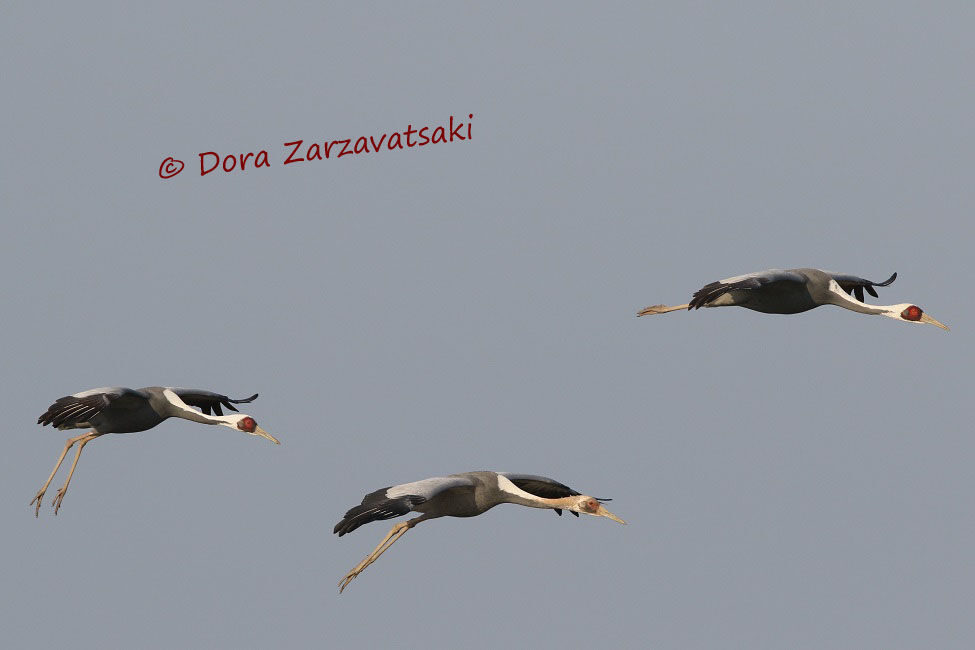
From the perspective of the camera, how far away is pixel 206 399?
94.0ft

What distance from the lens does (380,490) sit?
24.2 m

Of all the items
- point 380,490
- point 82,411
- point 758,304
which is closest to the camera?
point 380,490

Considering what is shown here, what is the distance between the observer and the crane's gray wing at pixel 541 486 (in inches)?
991

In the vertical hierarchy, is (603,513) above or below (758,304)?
below

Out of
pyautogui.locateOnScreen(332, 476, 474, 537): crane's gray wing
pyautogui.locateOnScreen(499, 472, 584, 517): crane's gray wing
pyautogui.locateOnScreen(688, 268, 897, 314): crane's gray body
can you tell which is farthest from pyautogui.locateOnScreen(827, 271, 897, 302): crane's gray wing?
pyautogui.locateOnScreen(332, 476, 474, 537): crane's gray wing

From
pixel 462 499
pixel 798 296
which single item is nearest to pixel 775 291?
pixel 798 296

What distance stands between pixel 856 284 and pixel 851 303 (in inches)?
48.5

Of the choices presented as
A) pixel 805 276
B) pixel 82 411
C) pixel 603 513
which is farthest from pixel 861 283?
pixel 82 411

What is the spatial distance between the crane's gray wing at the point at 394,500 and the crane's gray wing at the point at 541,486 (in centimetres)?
81

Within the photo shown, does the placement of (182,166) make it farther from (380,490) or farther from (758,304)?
(758,304)

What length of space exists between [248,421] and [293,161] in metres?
3.82

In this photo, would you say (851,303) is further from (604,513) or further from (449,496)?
(449,496)

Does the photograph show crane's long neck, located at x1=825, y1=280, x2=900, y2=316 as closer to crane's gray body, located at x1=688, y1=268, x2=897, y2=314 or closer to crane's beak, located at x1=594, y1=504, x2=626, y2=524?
crane's gray body, located at x1=688, y1=268, x2=897, y2=314

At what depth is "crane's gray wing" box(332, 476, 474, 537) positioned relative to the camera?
2325cm
